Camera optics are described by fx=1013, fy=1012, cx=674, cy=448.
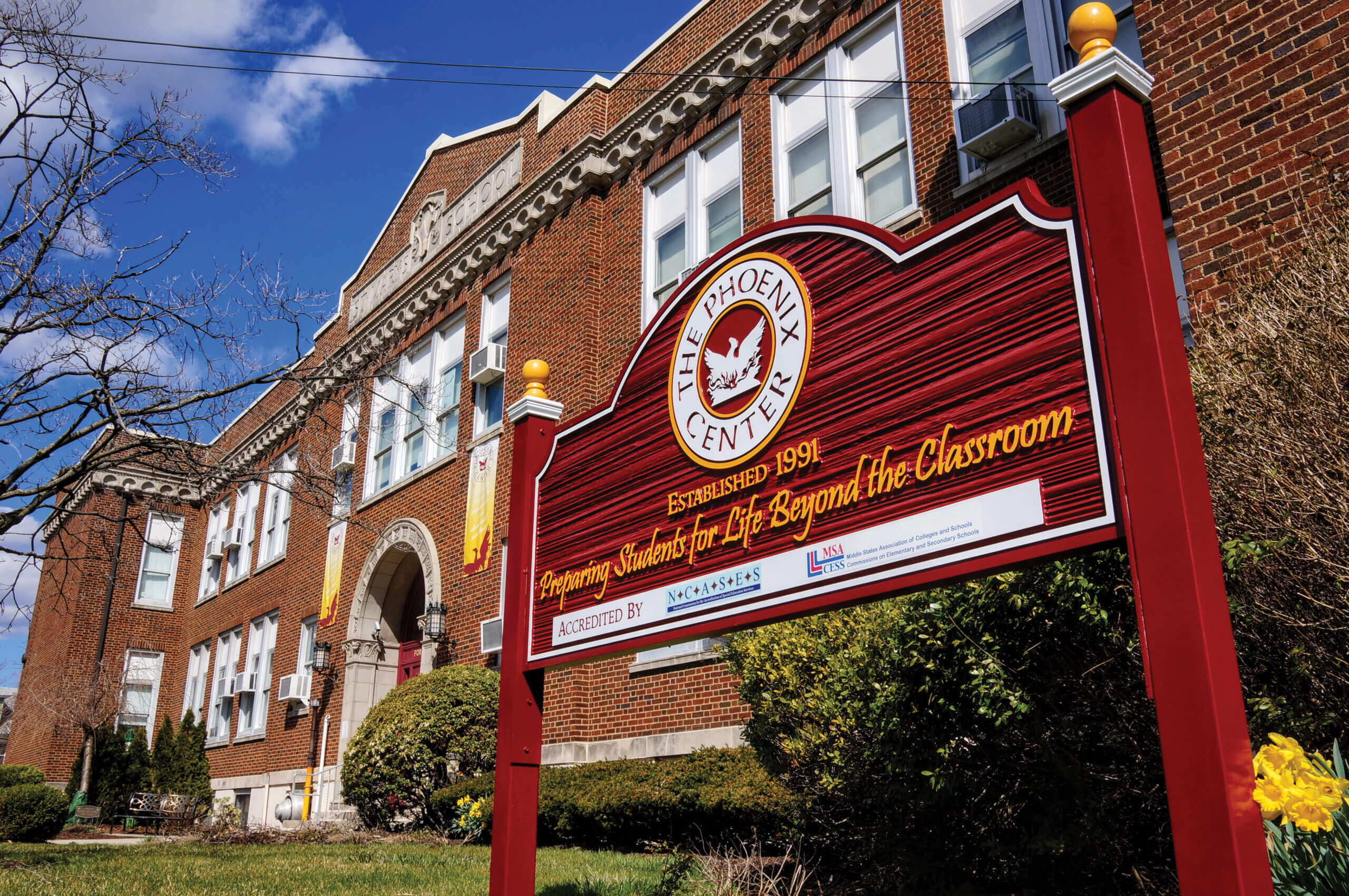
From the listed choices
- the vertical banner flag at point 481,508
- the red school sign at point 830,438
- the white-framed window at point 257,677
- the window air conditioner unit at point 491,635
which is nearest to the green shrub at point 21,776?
the white-framed window at point 257,677

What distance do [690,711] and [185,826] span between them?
1535 centimetres

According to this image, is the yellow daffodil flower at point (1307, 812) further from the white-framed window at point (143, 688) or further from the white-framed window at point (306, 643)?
the white-framed window at point (143, 688)

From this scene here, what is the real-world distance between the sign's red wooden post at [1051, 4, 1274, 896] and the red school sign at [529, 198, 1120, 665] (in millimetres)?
131

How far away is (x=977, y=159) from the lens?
33.9 feet

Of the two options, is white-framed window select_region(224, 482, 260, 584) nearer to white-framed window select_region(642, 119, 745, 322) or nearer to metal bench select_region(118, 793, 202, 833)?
metal bench select_region(118, 793, 202, 833)

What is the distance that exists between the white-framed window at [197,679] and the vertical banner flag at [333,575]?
8966mm

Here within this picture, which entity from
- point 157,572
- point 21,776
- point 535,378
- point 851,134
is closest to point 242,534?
point 157,572

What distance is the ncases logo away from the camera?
4.02 metres

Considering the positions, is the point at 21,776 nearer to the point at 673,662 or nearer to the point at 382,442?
the point at 382,442

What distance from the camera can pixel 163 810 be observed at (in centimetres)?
2220

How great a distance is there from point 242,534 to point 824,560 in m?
27.4

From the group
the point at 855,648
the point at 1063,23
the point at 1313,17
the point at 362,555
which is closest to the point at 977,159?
the point at 1063,23

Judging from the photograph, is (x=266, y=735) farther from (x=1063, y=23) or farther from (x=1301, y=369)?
(x=1301, y=369)

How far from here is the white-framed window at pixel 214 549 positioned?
29.5 m
